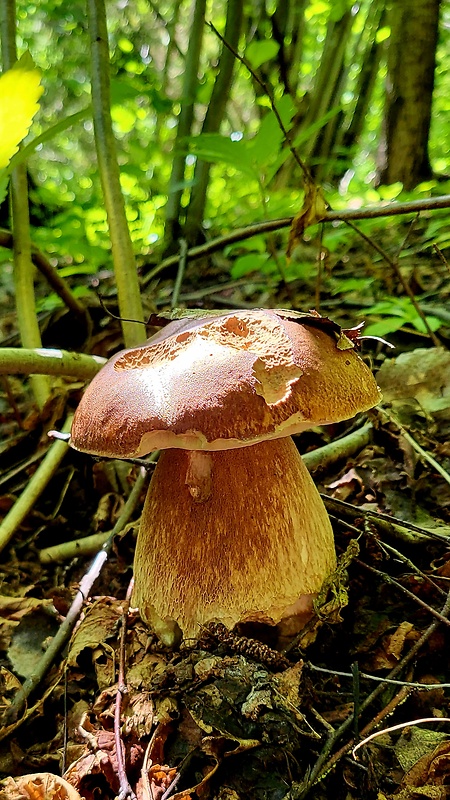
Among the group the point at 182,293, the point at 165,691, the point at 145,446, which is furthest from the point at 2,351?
the point at 182,293

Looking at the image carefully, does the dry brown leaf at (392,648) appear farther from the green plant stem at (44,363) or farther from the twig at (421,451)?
the green plant stem at (44,363)

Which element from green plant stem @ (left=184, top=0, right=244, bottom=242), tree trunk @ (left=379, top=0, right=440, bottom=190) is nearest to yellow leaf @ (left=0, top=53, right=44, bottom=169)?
green plant stem @ (left=184, top=0, right=244, bottom=242)

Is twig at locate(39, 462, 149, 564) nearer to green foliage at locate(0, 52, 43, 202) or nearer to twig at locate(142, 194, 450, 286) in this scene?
twig at locate(142, 194, 450, 286)

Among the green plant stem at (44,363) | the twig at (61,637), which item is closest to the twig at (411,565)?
the twig at (61,637)

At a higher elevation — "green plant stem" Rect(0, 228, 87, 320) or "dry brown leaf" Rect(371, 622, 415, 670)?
"green plant stem" Rect(0, 228, 87, 320)

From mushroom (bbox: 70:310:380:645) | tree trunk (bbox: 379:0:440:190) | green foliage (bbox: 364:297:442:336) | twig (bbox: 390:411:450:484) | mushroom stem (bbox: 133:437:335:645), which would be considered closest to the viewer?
mushroom (bbox: 70:310:380:645)

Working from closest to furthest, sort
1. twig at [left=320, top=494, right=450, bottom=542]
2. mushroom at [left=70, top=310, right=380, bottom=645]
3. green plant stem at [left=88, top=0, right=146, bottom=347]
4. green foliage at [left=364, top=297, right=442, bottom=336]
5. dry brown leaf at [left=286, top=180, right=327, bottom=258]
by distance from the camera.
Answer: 1. mushroom at [left=70, top=310, right=380, bottom=645]
2. twig at [left=320, top=494, right=450, bottom=542]
3. dry brown leaf at [left=286, top=180, right=327, bottom=258]
4. green plant stem at [left=88, top=0, right=146, bottom=347]
5. green foliage at [left=364, top=297, right=442, bottom=336]

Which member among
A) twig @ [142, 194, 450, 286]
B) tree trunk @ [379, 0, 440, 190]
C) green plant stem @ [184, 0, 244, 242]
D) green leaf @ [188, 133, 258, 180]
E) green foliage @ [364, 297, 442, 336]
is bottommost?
green foliage @ [364, 297, 442, 336]

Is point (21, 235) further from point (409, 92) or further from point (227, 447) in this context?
point (409, 92)
